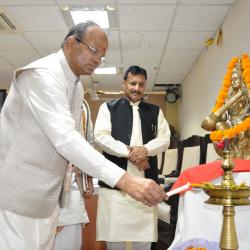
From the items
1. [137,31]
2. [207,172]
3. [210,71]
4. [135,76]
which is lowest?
[207,172]

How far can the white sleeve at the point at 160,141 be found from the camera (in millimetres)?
2299

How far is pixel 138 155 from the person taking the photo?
2.22m

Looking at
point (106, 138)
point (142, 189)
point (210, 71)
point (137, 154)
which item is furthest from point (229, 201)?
point (210, 71)

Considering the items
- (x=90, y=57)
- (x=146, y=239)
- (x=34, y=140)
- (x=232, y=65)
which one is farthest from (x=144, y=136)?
(x=34, y=140)

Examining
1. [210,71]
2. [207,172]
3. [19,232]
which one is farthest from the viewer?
[210,71]

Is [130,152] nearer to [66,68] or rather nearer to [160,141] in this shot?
[160,141]

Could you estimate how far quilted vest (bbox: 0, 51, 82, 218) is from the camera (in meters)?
1.21

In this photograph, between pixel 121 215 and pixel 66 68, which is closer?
pixel 66 68

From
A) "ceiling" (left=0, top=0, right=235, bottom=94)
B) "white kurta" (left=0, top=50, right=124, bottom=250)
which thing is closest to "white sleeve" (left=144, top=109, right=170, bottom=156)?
"white kurta" (left=0, top=50, right=124, bottom=250)

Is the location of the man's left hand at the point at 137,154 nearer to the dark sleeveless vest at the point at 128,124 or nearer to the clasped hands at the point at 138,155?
the clasped hands at the point at 138,155

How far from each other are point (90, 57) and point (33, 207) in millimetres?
611

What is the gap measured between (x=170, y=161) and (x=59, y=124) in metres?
4.93

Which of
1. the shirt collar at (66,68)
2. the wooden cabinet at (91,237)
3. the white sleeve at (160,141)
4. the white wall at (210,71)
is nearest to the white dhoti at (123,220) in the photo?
the white sleeve at (160,141)

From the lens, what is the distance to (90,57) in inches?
56.2
